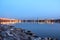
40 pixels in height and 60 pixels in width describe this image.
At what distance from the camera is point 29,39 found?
21.7 feet

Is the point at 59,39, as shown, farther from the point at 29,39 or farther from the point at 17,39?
the point at 17,39

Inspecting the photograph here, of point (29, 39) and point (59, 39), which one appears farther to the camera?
point (59, 39)

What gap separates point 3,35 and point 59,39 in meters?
2.39

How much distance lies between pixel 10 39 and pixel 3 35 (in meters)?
0.36

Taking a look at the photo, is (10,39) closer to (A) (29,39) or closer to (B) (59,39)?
(A) (29,39)

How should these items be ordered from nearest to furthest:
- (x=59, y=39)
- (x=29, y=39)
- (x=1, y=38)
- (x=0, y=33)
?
(x=1, y=38)
(x=0, y=33)
(x=29, y=39)
(x=59, y=39)

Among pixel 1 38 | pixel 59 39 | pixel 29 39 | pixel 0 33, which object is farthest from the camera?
pixel 59 39

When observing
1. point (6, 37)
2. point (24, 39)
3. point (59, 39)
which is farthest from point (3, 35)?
point (59, 39)

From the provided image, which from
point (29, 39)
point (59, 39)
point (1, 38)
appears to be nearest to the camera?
point (1, 38)

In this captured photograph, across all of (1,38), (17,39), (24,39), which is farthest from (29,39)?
(1,38)

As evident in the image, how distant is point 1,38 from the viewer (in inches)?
225

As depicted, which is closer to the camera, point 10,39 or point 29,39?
point 10,39

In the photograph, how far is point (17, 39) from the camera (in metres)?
6.00

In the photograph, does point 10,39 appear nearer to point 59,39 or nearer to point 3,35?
point 3,35
